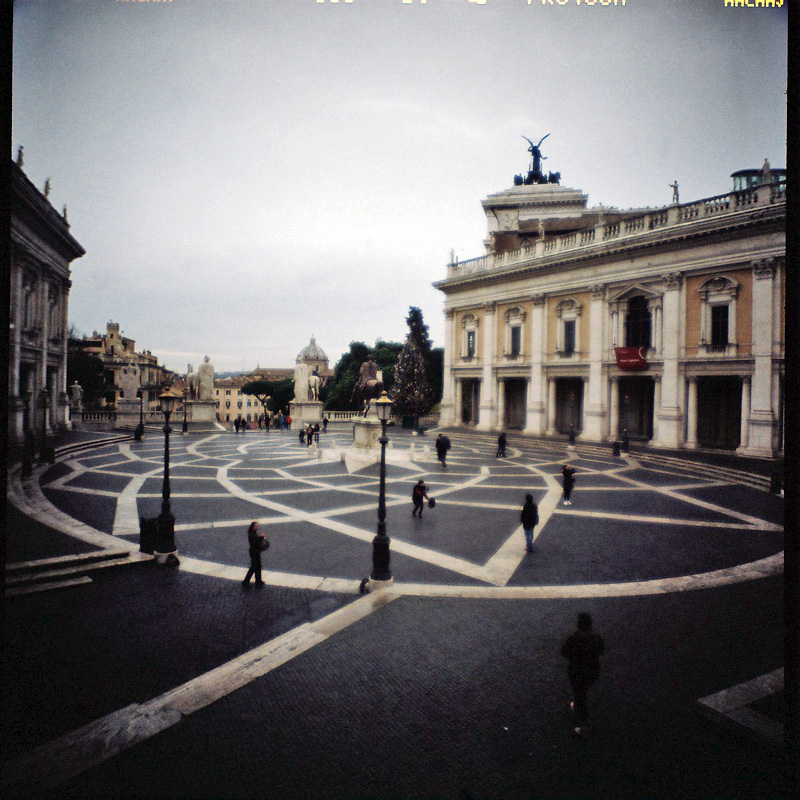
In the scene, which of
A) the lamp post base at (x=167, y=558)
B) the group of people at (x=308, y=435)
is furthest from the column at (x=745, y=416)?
the lamp post base at (x=167, y=558)

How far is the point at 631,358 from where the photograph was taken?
25953 millimetres

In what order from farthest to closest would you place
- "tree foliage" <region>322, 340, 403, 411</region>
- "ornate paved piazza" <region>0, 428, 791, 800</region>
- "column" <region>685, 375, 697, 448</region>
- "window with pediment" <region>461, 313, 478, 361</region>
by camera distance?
"tree foliage" <region>322, 340, 403, 411</region> → "window with pediment" <region>461, 313, 478, 361</region> → "column" <region>685, 375, 697, 448</region> → "ornate paved piazza" <region>0, 428, 791, 800</region>

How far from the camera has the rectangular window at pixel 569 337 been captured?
2961 centimetres

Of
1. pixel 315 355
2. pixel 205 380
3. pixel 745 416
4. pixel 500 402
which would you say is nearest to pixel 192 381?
pixel 205 380

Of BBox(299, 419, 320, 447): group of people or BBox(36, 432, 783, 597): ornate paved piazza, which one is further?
BBox(299, 419, 320, 447): group of people

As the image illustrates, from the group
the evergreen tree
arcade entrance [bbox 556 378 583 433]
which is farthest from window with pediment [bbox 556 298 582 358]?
the evergreen tree

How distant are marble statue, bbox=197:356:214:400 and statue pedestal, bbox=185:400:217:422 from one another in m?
0.63

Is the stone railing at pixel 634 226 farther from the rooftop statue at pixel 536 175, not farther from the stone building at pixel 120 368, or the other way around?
the stone building at pixel 120 368

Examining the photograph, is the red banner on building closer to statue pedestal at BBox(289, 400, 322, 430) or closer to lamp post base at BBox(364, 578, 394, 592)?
statue pedestal at BBox(289, 400, 322, 430)

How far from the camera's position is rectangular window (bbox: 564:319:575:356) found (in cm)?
2961

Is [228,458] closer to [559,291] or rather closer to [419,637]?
[419,637]

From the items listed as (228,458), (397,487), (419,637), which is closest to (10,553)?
(419,637)

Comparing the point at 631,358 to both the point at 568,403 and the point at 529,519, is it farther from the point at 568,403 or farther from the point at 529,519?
the point at 529,519

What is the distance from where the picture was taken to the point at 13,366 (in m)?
18.5
